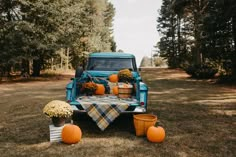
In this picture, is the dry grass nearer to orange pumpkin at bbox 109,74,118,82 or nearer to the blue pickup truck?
the blue pickup truck

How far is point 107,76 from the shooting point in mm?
7535

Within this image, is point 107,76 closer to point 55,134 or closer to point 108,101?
point 108,101

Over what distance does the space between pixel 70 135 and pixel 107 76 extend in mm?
2742

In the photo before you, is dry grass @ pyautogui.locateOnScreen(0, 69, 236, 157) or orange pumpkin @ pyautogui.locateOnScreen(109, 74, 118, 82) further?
orange pumpkin @ pyautogui.locateOnScreen(109, 74, 118, 82)

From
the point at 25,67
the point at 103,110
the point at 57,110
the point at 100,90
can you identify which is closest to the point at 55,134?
the point at 57,110

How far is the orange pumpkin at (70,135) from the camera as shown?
520 cm

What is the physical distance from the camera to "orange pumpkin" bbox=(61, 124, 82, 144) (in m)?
5.20

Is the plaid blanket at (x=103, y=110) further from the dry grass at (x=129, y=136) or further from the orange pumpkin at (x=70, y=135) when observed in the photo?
the orange pumpkin at (x=70, y=135)

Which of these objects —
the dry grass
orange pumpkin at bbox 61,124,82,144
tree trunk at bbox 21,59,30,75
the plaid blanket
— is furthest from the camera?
tree trunk at bbox 21,59,30,75

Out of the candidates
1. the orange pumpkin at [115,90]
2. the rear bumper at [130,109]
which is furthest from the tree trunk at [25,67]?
the rear bumper at [130,109]

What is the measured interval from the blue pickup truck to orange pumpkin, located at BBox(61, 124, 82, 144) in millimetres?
669

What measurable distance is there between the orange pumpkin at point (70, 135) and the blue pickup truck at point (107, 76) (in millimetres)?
669

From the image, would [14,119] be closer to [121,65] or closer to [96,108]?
[96,108]

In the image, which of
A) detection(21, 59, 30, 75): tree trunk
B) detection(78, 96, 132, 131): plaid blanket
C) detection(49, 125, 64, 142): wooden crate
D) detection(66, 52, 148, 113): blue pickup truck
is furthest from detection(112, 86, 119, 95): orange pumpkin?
detection(21, 59, 30, 75): tree trunk
